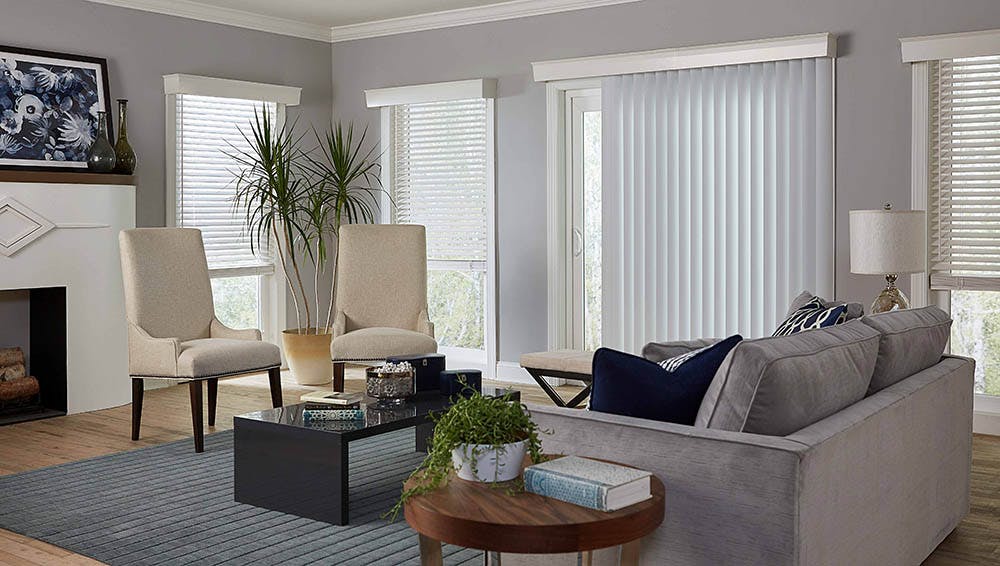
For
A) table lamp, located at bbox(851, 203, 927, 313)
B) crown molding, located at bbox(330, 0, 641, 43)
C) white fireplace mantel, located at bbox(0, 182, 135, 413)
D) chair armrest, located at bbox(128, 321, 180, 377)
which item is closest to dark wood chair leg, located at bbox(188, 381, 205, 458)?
chair armrest, located at bbox(128, 321, 180, 377)

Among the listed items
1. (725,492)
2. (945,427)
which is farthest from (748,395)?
(945,427)

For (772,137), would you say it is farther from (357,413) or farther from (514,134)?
(357,413)

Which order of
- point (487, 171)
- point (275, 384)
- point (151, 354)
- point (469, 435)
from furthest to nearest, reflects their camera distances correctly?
1. point (487, 171)
2. point (275, 384)
3. point (151, 354)
4. point (469, 435)

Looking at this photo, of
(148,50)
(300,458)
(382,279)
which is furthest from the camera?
(148,50)

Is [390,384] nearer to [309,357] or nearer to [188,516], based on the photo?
[188,516]

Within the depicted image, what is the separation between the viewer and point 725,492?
2.37 metres

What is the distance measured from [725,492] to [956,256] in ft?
11.8

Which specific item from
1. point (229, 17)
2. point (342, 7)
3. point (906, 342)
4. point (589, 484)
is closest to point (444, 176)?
point (342, 7)

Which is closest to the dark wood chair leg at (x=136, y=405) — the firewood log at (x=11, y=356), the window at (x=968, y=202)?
the firewood log at (x=11, y=356)

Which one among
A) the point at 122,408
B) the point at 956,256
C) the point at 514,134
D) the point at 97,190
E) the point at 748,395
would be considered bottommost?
the point at 122,408

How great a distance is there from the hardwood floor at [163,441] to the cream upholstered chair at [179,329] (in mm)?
240

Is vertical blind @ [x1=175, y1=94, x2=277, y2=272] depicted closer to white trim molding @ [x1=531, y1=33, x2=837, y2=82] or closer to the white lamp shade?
white trim molding @ [x1=531, y1=33, x2=837, y2=82]

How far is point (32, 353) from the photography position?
606 cm

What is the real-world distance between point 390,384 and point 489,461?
2151 mm
